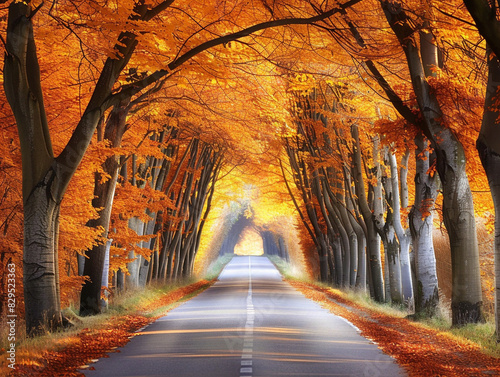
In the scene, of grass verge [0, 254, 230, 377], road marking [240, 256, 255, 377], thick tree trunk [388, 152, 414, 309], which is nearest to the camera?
road marking [240, 256, 255, 377]

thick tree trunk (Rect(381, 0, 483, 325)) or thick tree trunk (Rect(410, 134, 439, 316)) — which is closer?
thick tree trunk (Rect(381, 0, 483, 325))

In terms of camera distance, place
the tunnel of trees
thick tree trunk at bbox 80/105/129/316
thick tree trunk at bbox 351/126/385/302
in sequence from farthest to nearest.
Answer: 1. thick tree trunk at bbox 351/126/385/302
2. thick tree trunk at bbox 80/105/129/316
3. the tunnel of trees

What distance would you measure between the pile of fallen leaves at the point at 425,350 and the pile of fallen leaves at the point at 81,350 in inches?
182

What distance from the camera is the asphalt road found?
928cm

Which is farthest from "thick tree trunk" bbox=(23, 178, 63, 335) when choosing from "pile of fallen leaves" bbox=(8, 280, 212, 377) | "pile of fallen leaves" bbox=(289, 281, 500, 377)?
"pile of fallen leaves" bbox=(289, 281, 500, 377)

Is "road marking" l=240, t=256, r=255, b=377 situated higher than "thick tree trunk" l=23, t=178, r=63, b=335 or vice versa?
"thick tree trunk" l=23, t=178, r=63, b=335

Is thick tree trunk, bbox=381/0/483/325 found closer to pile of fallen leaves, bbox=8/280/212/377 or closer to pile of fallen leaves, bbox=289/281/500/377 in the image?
pile of fallen leaves, bbox=289/281/500/377

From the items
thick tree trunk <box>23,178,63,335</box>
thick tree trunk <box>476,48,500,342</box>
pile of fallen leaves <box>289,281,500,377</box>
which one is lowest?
pile of fallen leaves <box>289,281,500,377</box>

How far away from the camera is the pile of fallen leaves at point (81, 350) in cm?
910

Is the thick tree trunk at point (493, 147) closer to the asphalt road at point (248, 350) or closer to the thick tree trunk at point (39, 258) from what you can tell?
the asphalt road at point (248, 350)

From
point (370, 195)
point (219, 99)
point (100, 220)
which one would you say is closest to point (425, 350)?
point (100, 220)

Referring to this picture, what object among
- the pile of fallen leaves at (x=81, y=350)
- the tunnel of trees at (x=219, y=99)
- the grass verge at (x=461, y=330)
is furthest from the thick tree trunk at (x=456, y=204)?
the pile of fallen leaves at (x=81, y=350)

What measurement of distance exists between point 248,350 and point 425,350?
9.48 ft

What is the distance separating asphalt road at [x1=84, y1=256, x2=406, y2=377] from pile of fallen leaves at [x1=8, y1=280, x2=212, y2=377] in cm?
27
